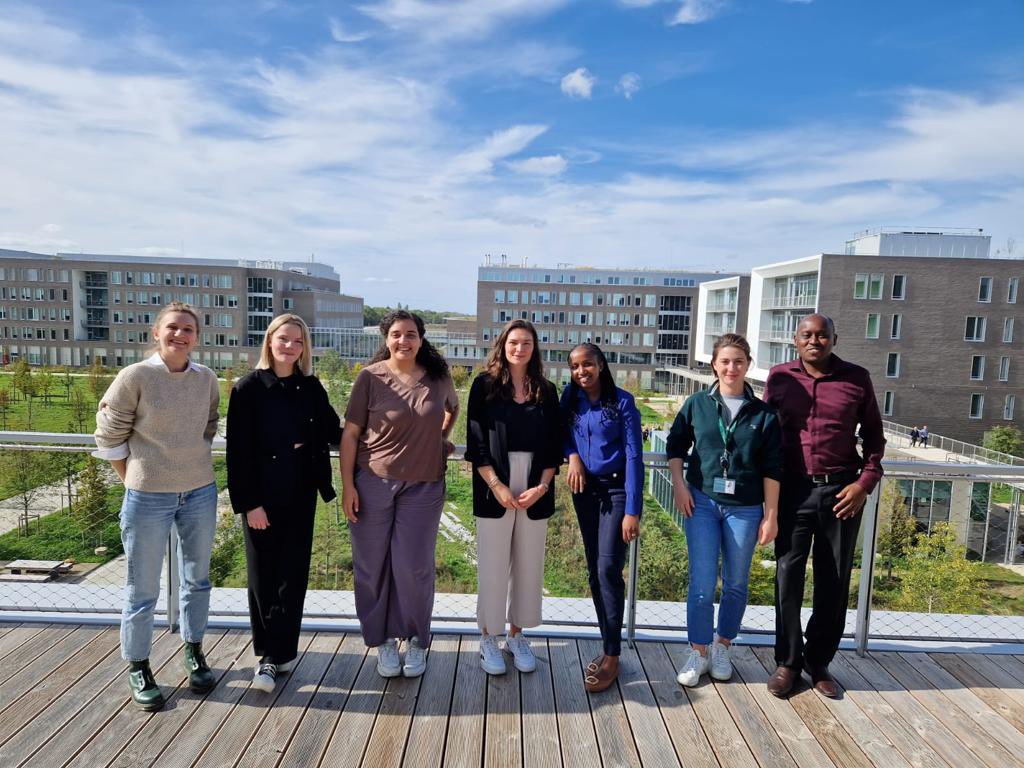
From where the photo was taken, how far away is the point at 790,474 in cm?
301

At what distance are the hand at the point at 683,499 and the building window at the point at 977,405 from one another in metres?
35.1

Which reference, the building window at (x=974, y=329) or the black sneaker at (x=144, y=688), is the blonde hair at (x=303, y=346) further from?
the building window at (x=974, y=329)

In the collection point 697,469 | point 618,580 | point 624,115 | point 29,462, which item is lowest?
point 29,462

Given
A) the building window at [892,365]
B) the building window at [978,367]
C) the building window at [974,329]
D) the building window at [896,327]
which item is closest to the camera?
the building window at [974,329]

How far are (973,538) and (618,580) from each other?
2065cm

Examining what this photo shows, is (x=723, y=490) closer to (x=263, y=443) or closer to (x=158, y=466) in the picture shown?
(x=263, y=443)

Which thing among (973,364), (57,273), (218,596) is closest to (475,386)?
(218,596)

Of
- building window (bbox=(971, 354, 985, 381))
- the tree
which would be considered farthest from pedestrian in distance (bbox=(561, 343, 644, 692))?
building window (bbox=(971, 354, 985, 381))

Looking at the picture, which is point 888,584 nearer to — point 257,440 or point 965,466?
point 965,466

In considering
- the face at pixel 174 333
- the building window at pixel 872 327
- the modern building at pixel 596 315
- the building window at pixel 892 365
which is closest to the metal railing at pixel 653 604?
the face at pixel 174 333

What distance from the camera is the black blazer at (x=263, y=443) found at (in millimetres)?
2826

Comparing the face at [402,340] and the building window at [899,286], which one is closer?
the face at [402,340]

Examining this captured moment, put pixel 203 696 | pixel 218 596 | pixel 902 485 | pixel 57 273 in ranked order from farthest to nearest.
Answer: pixel 57 273
pixel 902 485
pixel 218 596
pixel 203 696

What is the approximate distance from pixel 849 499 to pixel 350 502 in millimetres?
2356
